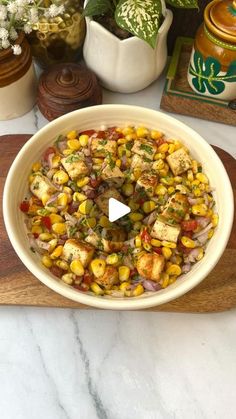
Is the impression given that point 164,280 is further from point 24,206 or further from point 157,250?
point 24,206

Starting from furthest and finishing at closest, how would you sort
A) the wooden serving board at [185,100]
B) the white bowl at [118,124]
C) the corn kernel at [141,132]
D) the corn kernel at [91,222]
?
the wooden serving board at [185,100] → the corn kernel at [141,132] → the corn kernel at [91,222] → the white bowl at [118,124]

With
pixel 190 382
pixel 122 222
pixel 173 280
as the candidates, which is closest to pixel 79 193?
pixel 122 222

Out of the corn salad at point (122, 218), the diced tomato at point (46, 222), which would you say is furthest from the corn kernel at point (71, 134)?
the diced tomato at point (46, 222)

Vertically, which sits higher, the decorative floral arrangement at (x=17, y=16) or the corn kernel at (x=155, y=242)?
the decorative floral arrangement at (x=17, y=16)

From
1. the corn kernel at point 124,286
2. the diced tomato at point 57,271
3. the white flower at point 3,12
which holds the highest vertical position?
the white flower at point 3,12

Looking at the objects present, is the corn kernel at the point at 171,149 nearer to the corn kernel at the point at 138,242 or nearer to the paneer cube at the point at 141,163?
the paneer cube at the point at 141,163

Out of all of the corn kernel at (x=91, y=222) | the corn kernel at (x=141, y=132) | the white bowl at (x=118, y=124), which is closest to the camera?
the white bowl at (x=118, y=124)

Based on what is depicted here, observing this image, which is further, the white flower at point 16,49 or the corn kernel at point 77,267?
the white flower at point 16,49

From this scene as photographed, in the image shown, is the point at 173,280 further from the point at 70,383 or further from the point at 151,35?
the point at 151,35
